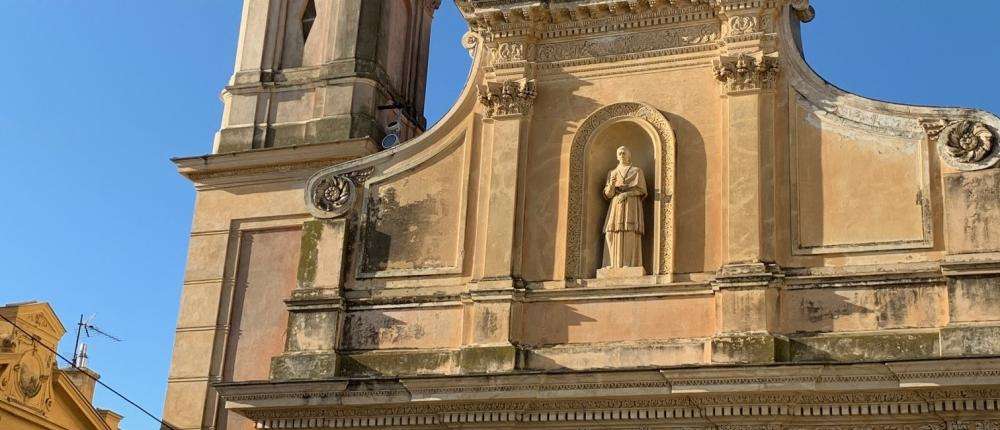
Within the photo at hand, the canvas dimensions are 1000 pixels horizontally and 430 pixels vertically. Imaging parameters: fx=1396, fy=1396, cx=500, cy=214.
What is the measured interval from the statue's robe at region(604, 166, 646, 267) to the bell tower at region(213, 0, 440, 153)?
11.7ft

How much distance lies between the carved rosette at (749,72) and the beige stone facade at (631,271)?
0.02 m

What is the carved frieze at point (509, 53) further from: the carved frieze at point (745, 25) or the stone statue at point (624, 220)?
the carved frieze at point (745, 25)

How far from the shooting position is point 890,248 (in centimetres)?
1410

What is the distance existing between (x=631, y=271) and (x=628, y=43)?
2826 mm

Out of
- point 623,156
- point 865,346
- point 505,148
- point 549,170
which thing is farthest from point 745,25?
point 865,346

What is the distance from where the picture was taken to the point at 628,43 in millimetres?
16094

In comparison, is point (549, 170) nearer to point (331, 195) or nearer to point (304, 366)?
point (331, 195)

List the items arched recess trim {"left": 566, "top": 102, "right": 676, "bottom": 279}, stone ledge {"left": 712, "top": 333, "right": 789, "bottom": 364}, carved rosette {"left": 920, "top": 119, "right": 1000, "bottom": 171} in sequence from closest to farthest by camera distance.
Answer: stone ledge {"left": 712, "top": 333, "right": 789, "bottom": 364}, carved rosette {"left": 920, "top": 119, "right": 1000, "bottom": 171}, arched recess trim {"left": 566, "top": 102, "right": 676, "bottom": 279}

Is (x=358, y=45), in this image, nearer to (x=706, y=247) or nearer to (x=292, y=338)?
(x=292, y=338)

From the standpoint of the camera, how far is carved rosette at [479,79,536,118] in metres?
16.1

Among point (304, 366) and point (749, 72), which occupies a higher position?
point (749, 72)

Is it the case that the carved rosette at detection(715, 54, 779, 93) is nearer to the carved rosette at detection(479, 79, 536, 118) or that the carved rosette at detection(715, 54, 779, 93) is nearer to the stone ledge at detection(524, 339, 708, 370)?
the carved rosette at detection(479, 79, 536, 118)

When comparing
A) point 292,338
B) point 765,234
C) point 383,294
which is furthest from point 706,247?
point 292,338

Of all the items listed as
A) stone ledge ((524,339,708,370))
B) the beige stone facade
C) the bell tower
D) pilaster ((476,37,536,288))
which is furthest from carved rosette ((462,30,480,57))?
stone ledge ((524,339,708,370))
